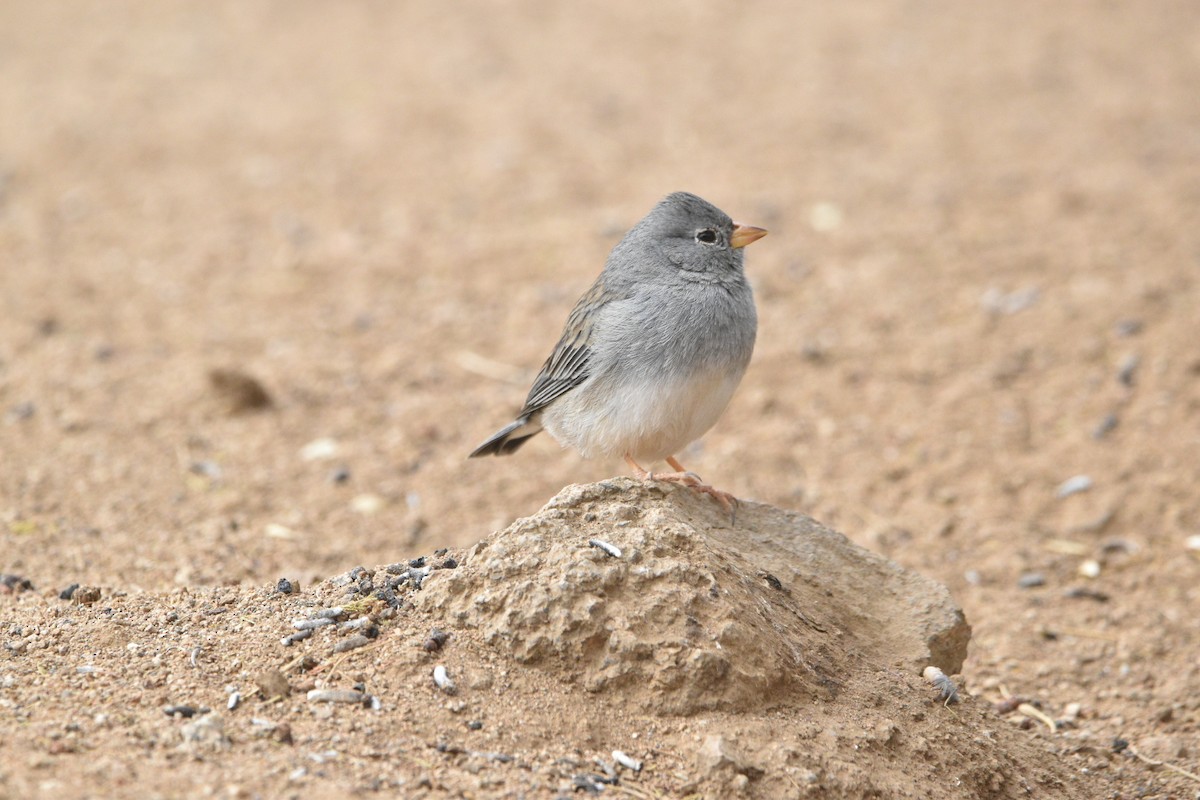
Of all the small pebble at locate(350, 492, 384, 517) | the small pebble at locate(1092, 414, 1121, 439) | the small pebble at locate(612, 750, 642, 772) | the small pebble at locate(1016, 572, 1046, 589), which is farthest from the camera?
the small pebble at locate(1092, 414, 1121, 439)

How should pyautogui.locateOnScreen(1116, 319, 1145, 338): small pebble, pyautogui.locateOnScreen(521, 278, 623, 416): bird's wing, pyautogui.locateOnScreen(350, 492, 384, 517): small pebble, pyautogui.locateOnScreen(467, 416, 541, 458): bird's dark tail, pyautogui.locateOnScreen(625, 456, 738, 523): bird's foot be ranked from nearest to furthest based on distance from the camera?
pyautogui.locateOnScreen(625, 456, 738, 523): bird's foot < pyautogui.locateOnScreen(521, 278, 623, 416): bird's wing < pyautogui.locateOnScreen(467, 416, 541, 458): bird's dark tail < pyautogui.locateOnScreen(350, 492, 384, 517): small pebble < pyautogui.locateOnScreen(1116, 319, 1145, 338): small pebble

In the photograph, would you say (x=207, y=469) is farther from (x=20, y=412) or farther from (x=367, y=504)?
(x=20, y=412)

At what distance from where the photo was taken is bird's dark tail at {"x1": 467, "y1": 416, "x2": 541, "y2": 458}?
576cm

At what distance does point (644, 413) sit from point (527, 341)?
3834mm

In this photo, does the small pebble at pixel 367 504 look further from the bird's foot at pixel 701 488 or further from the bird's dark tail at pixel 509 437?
the bird's foot at pixel 701 488

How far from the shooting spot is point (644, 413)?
5086mm

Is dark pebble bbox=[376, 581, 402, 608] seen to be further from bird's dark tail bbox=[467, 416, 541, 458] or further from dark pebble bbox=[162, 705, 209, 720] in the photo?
bird's dark tail bbox=[467, 416, 541, 458]

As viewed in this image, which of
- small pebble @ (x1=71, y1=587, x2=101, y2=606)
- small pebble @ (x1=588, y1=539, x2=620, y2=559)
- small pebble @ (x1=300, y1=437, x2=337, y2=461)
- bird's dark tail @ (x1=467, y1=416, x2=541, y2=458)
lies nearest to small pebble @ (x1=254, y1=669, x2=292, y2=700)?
small pebble @ (x1=588, y1=539, x2=620, y2=559)

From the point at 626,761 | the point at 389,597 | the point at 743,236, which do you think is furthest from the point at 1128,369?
the point at 389,597

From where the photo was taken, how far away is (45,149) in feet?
39.0

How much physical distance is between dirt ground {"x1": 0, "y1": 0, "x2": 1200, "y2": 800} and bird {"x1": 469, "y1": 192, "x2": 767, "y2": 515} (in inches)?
39.5

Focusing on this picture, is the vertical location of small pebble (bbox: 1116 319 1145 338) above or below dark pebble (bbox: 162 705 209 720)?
below

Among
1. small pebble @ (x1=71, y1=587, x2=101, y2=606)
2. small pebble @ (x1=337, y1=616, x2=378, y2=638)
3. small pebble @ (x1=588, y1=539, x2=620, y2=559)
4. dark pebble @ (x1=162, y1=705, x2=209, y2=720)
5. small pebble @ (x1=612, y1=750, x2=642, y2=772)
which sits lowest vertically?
small pebble @ (x1=612, y1=750, x2=642, y2=772)

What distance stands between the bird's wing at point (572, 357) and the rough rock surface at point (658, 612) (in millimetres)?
892
